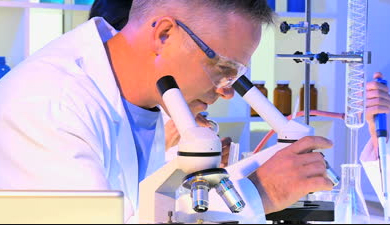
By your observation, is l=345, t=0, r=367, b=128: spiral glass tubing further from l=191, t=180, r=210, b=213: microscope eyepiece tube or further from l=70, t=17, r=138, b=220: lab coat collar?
l=191, t=180, r=210, b=213: microscope eyepiece tube

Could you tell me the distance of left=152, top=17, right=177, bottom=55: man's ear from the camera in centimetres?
141

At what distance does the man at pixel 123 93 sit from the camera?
1.21m

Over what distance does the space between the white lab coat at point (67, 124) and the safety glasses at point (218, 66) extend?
0.61 ft

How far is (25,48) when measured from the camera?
10.3ft

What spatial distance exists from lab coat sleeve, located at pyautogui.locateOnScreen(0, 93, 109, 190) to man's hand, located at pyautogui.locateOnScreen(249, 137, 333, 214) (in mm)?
348

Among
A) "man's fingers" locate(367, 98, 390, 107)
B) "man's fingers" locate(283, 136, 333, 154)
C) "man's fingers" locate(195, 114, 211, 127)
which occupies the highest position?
"man's fingers" locate(367, 98, 390, 107)

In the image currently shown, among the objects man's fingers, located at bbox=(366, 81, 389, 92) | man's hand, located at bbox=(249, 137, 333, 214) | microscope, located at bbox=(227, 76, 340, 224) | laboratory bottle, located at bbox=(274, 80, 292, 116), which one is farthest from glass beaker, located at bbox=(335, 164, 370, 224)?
laboratory bottle, located at bbox=(274, 80, 292, 116)

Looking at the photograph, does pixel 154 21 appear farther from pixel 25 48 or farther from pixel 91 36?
pixel 25 48

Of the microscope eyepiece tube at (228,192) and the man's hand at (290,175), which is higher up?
the man's hand at (290,175)

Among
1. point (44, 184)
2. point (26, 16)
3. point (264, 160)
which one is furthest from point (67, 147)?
point (26, 16)

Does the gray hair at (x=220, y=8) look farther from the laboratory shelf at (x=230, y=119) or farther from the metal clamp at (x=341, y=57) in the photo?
the laboratory shelf at (x=230, y=119)

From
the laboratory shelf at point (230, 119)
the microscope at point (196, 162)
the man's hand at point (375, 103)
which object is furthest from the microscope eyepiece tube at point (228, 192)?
the laboratory shelf at point (230, 119)

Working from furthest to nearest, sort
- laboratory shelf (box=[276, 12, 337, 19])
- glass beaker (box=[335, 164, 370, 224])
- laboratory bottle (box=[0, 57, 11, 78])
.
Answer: laboratory shelf (box=[276, 12, 337, 19])
laboratory bottle (box=[0, 57, 11, 78])
glass beaker (box=[335, 164, 370, 224])

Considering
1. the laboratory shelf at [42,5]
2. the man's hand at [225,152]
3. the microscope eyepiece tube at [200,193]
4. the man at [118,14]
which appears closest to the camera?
the microscope eyepiece tube at [200,193]
